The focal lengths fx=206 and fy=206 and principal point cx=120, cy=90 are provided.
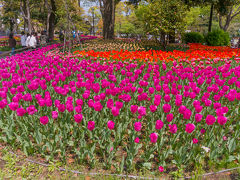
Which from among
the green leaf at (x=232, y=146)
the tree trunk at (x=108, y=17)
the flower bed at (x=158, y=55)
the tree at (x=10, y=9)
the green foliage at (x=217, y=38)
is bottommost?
the green leaf at (x=232, y=146)

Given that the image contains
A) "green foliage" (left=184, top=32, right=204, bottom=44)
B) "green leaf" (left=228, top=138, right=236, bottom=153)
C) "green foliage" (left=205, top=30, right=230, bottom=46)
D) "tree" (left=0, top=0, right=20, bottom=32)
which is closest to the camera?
"green leaf" (left=228, top=138, right=236, bottom=153)

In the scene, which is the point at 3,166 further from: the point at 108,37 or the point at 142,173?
the point at 108,37

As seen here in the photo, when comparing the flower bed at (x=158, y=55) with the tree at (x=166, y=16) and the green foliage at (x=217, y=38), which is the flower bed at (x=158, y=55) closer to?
the tree at (x=166, y=16)

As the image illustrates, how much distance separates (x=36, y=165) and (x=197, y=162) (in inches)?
94.1

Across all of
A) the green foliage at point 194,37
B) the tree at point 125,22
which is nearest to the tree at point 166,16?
the green foliage at point 194,37

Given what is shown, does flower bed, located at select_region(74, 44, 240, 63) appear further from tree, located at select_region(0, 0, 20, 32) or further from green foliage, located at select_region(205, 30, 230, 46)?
tree, located at select_region(0, 0, 20, 32)

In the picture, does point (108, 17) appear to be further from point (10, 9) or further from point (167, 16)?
point (10, 9)

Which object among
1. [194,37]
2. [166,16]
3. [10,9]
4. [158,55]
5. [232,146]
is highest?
[10,9]

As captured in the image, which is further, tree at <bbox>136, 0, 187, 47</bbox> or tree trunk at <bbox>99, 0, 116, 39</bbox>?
tree trunk at <bbox>99, 0, 116, 39</bbox>

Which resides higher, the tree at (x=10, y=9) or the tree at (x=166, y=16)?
the tree at (x=10, y=9)

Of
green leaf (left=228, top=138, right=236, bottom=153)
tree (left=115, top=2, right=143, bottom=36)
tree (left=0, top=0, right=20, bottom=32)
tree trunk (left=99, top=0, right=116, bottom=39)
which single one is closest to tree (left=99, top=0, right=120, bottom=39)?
tree trunk (left=99, top=0, right=116, bottom=39)

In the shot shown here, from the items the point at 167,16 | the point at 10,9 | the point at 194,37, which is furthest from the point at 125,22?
the point at 167,16

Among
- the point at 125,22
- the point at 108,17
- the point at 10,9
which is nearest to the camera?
the point at 108,17

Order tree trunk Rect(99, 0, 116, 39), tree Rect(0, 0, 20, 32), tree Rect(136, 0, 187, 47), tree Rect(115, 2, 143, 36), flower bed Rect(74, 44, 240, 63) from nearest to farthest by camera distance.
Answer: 1. flower bed Rect(74, 44, 240, 63)
2. tree Rect(136, 0, 187, 47)
3. tree trunk Rect(99, 0, 116, 39)
4. tree Rect(0, 0, 20, 32)
5. tree Rect(115, 2, 143, 36)
